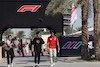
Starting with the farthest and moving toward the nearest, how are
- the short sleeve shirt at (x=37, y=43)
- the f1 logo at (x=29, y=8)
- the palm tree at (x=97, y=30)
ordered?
the f1 logo at (x=29, y=8) → the palm tree at (x=97, y=30) → the short sleeve shirt at (x=37, y=43)

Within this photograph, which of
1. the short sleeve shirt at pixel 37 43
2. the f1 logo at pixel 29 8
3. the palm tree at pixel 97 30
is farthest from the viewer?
the f1 logo at pixel 29 8

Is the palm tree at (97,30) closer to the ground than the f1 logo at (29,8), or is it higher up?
closer to the ground

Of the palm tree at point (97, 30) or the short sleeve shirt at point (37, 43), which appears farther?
the palm tree at point (97, 30)

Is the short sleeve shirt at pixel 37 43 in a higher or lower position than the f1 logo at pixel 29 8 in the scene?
lower

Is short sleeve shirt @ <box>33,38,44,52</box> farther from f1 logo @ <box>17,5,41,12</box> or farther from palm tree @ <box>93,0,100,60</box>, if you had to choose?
f1 logo @ <box>17,5,41,12</box>

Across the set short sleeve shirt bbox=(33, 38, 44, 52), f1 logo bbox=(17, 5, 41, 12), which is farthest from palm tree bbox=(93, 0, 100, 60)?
f1 logo bbox=(17, 5, 41, 12)

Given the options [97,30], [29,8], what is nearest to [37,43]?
[97,30]

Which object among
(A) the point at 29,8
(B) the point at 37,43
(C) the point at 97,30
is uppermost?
(A) the point at 29,8

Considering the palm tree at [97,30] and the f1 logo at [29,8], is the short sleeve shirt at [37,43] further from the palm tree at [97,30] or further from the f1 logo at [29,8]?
the f1 logo at [29,8]

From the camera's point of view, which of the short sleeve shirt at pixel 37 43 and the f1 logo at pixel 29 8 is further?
the f1 logo at pixel 29 8

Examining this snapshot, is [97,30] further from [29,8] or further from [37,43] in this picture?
[29,8]

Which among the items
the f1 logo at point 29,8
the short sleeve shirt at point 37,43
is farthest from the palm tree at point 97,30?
the f1 logo at point 29,8

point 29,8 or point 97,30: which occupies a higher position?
point 29,8

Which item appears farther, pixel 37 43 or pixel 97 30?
pixel 97 30
